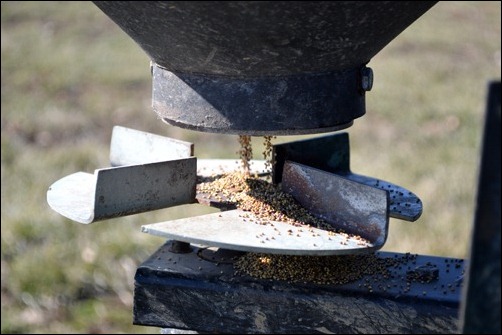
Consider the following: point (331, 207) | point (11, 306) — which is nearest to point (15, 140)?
point (11, 306)

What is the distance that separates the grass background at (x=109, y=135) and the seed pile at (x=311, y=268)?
522 mm

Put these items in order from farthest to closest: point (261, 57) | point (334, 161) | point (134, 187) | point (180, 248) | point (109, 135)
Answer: point (109, 135), point (334, 161), point (180, 248), point (134, 187), point (261, 57)

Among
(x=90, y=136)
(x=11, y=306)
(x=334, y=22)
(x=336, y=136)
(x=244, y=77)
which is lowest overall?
(x=11, y=306)

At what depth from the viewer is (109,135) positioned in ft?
22.8

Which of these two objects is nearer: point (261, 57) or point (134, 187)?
point (261, 57)

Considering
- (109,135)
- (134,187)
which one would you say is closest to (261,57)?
(134,187)

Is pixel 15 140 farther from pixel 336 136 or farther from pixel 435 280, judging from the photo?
pixel 435 280

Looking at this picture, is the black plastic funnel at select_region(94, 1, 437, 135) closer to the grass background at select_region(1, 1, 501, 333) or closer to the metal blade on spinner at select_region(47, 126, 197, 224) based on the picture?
the metal blade on spinner at select_region(47, 126, 197, 224)

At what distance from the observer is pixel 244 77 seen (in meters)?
2.18

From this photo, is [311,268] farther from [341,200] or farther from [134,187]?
[134,187]

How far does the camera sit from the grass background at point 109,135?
4.50 m

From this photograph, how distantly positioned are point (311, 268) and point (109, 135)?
4835mm

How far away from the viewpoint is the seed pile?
2305 millimetres

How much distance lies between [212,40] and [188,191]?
21.3 inches
